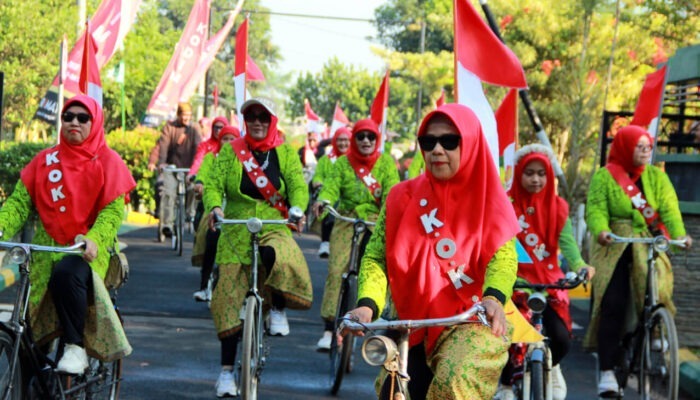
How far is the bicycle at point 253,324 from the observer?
7.39m

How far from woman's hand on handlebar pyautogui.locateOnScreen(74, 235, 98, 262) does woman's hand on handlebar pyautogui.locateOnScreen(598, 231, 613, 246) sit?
3.63 m

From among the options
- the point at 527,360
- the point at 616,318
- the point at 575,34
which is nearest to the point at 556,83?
the point at 575,34

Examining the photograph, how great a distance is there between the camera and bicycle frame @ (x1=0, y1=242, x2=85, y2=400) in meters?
5.98

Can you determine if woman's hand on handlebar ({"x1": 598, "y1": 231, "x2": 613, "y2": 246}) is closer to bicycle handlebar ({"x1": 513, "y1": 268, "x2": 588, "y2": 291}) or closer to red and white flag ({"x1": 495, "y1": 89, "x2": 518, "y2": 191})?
red and white flag ({"x1": 495, "y1": 89, "x2": 518, "y2": 191})

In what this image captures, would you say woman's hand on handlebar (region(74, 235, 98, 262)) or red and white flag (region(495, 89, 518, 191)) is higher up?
red and white flag (region(495, 89, 518, 191))

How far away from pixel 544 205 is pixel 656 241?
1.40 meters

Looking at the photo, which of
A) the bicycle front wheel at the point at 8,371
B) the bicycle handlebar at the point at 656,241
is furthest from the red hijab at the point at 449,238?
the bicycle handlebar at the point at 656,241

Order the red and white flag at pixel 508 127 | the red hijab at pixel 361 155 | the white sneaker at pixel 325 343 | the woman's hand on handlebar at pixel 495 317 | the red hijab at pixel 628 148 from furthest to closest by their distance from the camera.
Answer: the red hijab at pixel 361 155
the white sneaker at pixel 325 343
the red and white flag at pixel 508 127
the red hijab at pixel 628 148
the woman's hand on handlebar at pixel 495 317

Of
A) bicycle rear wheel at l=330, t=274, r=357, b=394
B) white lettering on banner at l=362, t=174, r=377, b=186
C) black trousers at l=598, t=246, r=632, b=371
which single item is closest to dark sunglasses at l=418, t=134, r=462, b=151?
bicycle rear wheel at l=330, t=274, r=357, b=394

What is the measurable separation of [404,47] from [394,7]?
910cm

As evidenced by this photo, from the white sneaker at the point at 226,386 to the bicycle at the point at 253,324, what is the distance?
163 mm

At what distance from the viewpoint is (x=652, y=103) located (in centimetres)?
1177

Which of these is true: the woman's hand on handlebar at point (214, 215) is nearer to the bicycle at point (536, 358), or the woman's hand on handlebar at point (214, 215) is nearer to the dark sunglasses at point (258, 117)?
the dark sunglasses at point (258, 117)

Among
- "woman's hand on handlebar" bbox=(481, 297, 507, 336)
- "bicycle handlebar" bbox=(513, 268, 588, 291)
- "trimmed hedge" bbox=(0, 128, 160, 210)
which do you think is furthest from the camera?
"trimmed hedge" bbox=(0, 128, 160, 210)
